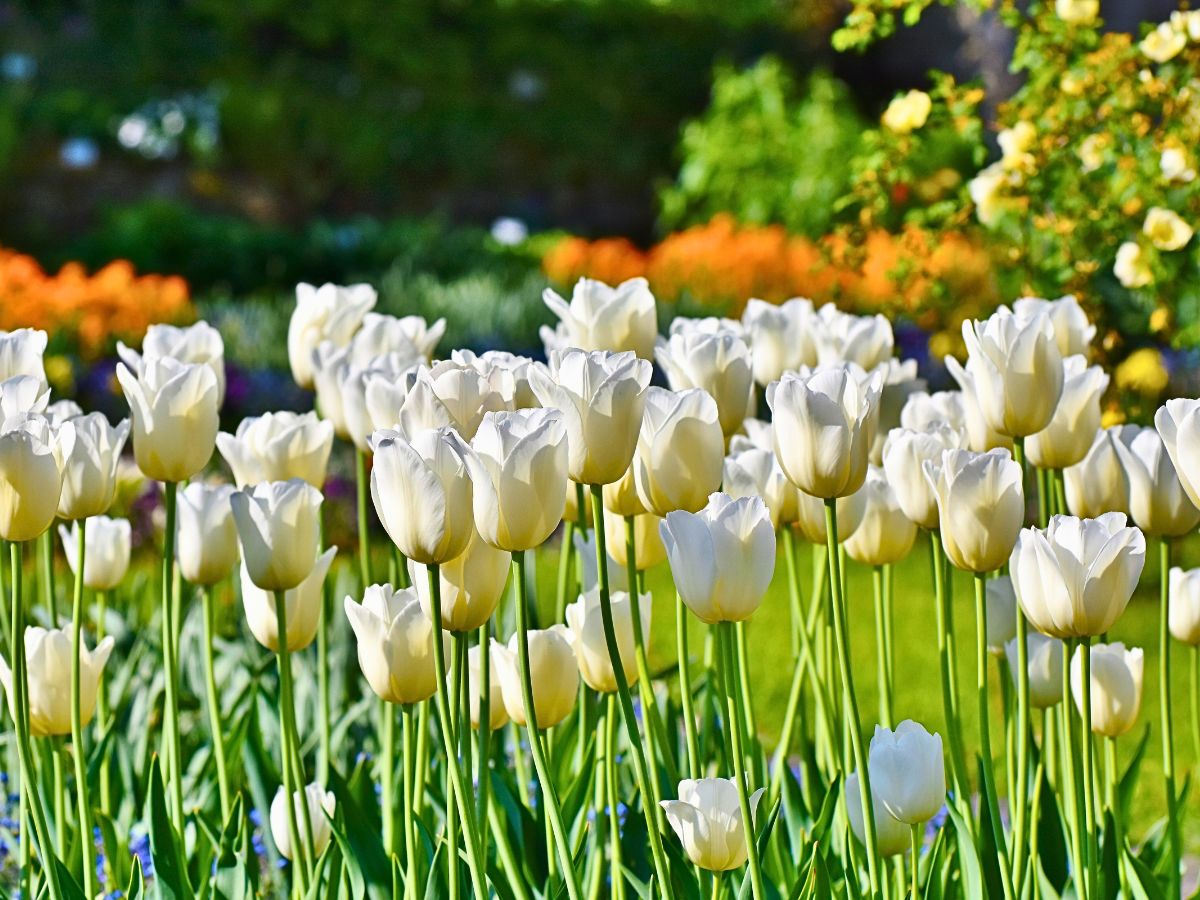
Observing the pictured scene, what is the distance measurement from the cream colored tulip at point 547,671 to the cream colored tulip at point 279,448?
386 mm

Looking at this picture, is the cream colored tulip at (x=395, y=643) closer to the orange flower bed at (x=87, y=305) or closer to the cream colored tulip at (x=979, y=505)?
the cream colored tulip at (x=979, y=505)

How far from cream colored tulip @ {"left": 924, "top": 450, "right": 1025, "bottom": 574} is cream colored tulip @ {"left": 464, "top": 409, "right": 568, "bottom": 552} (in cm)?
38

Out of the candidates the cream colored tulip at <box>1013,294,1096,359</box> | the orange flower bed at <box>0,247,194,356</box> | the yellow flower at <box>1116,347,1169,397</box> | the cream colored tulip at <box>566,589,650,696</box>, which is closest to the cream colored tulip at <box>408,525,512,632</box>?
the cream colored tulip at <box>566,589,650,696</box>

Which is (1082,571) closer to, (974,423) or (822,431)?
(822,431)

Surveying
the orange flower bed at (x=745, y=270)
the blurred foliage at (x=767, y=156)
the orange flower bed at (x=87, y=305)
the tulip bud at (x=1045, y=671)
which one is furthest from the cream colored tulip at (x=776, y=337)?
the blurred foliage at (x=767, y=156)

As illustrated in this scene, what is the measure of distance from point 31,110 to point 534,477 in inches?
503

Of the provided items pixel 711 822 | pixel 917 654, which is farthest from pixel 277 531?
pixel 917 654

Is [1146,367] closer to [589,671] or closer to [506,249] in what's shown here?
[589,671]

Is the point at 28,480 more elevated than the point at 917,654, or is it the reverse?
the point at 28,480

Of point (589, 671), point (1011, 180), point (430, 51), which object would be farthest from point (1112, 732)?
point (430, 51)

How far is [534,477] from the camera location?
127cm

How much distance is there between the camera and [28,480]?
4.66 feet

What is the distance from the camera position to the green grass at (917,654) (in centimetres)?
355

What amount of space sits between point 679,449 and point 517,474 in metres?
0.22
